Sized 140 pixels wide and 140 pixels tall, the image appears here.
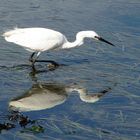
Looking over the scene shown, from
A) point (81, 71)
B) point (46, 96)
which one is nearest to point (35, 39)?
point (81, 71)

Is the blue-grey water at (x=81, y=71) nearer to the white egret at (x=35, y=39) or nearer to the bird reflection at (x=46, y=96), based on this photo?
the bird reflection at (x=46, y=96)

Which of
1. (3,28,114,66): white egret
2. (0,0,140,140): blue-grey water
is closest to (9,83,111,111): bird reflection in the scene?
(0,0,140,140): blue-grey water

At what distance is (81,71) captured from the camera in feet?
37.3

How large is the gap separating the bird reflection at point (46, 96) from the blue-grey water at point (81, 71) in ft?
0.22

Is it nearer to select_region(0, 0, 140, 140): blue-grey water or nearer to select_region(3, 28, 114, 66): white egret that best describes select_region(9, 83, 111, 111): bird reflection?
select_region(0, 0, 140, 140): blue-grey water

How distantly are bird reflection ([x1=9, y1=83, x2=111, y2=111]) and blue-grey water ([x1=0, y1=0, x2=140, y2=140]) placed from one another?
0.22ft

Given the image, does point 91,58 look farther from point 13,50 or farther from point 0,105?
point 0,105

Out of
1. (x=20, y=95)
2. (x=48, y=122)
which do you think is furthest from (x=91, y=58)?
(x=48, y=122)

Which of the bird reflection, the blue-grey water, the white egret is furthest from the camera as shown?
the white egret

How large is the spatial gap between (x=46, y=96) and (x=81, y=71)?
1.63 metres

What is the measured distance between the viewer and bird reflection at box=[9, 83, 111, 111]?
9.13m

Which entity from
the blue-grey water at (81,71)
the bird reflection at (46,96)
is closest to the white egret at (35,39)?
the blue-grey water at (81,71)

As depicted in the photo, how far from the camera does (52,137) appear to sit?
8008 mm

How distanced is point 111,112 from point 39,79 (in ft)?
7.32
